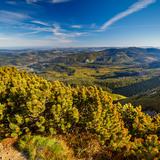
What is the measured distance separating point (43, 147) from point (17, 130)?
3594 millimetres

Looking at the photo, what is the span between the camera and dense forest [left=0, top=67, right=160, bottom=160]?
77.6 ft

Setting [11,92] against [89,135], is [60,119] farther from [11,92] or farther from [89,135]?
[11,92]

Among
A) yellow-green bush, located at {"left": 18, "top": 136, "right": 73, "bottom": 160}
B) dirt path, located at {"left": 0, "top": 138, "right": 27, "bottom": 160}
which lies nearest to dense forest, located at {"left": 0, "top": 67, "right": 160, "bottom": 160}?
yellow-green bush, located at {"left": 18, "top": 136, "right": 73, "bottom": 160}

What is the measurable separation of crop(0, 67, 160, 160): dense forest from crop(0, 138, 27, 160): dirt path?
59cm

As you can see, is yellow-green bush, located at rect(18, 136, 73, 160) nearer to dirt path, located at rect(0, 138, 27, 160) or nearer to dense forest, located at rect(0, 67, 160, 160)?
dense forest, located at rect(0, 67, 160, 160)

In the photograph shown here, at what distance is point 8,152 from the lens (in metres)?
22.5

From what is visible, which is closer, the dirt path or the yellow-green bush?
the dirt path

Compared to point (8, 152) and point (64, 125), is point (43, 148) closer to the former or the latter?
point (8, 152)

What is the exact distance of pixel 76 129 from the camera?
2866 centimetres

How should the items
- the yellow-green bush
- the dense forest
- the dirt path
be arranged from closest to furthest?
1. the dirt path
2. the yellow-green bush
3. the dense forest

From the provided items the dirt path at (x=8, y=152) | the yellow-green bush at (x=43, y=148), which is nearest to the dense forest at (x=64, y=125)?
the yellow-green bush at (x=43, y=148)

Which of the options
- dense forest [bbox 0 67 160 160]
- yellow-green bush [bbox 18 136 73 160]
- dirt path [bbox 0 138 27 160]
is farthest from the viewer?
dense forest [bbox 0 67 160 160]

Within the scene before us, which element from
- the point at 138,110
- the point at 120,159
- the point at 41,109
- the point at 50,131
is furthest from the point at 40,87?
the point at 138,110

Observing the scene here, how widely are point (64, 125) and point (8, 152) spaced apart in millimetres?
7461
